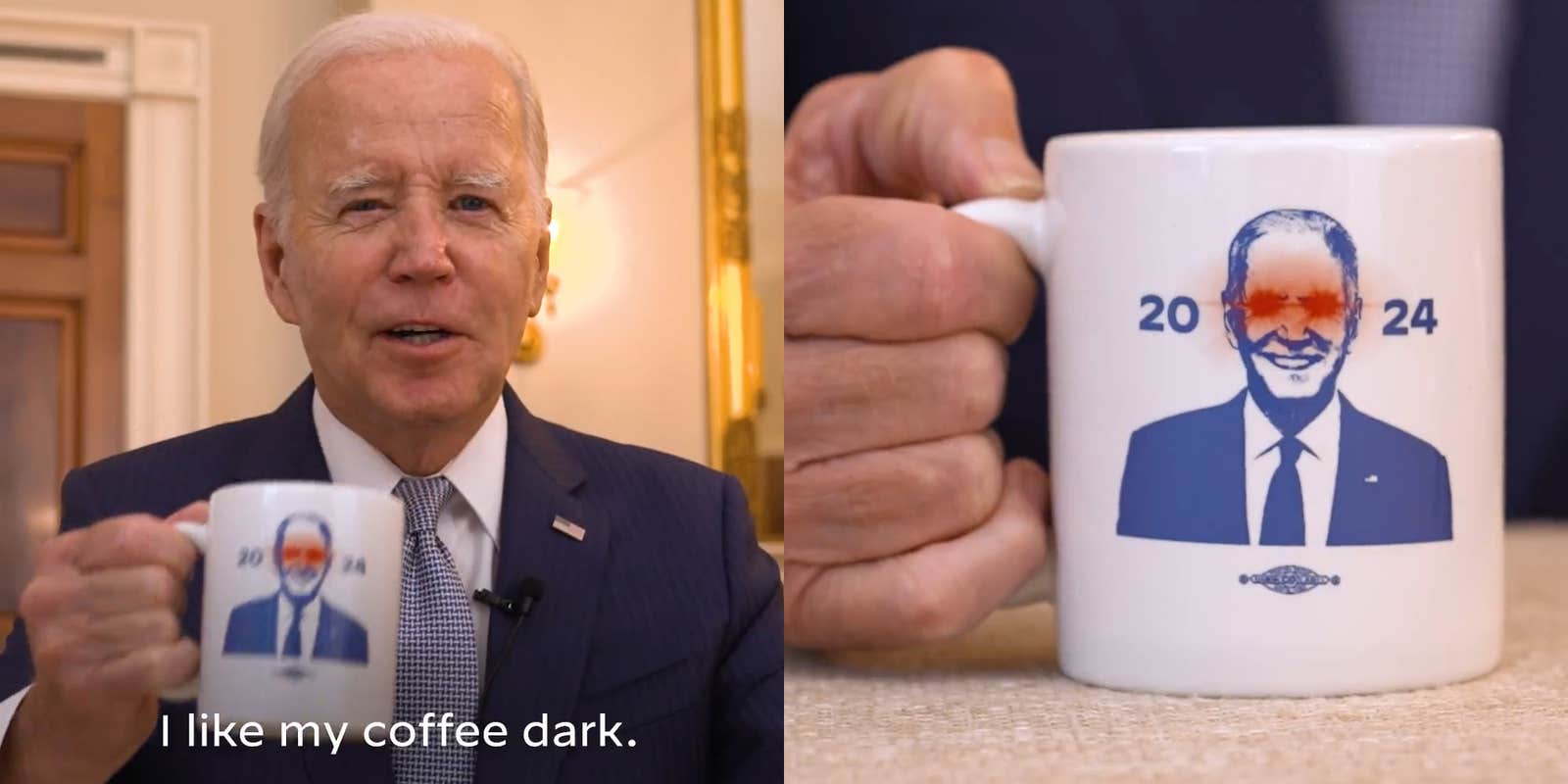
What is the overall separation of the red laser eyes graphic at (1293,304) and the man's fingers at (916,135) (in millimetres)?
112

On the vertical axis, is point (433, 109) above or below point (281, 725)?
above

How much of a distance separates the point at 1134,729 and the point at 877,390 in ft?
0.42

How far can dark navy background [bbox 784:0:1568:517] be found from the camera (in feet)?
2.58

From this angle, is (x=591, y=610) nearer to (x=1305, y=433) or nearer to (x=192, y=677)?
(x=192, y=677)

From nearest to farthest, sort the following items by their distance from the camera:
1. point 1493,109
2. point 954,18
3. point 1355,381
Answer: point 1355,381 → point 954,18 → point 1493,109

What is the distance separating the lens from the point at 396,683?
1.13 feet

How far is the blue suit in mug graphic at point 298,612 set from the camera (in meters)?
0.32

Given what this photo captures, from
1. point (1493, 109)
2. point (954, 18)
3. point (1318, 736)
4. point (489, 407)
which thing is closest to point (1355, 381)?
point (1318, 736)

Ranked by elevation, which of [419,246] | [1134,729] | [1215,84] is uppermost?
[1215,84]

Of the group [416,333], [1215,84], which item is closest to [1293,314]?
[416,333]

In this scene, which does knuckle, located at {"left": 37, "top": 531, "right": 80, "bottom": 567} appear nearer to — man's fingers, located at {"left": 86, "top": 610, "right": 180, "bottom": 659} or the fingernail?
man's fingers, located at {"left": 86, "top": 610, "right": 180, "bottom": 659}

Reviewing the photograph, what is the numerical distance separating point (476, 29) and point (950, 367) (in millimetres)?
198

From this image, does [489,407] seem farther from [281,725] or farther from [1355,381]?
[1355,381]

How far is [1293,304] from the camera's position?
43 centimetres
